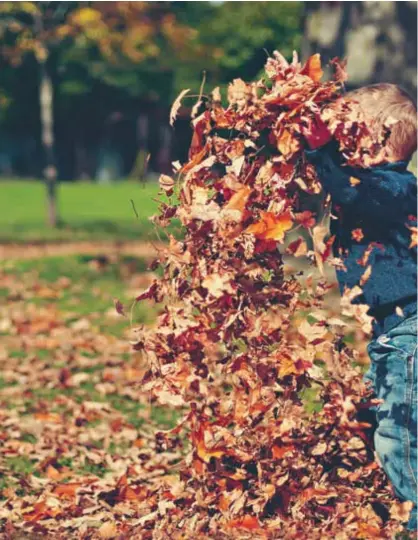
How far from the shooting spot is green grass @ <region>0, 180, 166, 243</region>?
17.5 m

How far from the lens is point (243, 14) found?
170 feet

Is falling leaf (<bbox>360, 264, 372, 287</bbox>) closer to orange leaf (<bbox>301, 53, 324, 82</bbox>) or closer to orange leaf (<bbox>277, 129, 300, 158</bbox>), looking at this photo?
orange leaf (<bbox>277, 129, 300, 158</bbox>)

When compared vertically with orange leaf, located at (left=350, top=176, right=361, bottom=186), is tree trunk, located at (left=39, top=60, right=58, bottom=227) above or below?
below

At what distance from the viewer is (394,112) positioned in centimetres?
382

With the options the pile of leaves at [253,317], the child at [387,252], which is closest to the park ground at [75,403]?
the pile of leaves at [253,317]

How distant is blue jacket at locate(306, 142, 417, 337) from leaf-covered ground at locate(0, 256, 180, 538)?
4.25ft

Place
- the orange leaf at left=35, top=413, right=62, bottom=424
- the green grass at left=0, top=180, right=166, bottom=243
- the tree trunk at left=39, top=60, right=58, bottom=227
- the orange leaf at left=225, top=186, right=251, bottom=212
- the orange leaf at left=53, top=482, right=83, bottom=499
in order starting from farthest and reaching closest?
1. the tree trunk at left=39, top=60, right=58, bottom=227
2. the green grass at left=0, top=180, right=166, bottom=243
3. the orange leaf at left=35, top=413, right=62, bottom=424
4. the orange leaf at left=53, top=482, right=83, bottom=499
5. the orange leaf at left=225, top=186, right=251, bottom=212

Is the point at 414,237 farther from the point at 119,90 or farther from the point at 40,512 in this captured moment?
the point at 119,90

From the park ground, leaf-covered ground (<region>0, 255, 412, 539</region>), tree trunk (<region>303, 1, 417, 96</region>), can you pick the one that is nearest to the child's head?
the park ground

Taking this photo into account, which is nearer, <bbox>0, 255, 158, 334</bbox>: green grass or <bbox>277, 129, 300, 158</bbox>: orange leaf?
<bbox>277, 129, 300, 158</bbox>: orange leaf

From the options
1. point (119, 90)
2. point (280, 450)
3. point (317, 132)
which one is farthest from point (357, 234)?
point (119, 90)

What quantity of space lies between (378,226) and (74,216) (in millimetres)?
20382

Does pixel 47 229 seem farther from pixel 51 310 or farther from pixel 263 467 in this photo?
pixel 263 467

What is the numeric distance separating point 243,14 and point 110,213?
28846 mm
